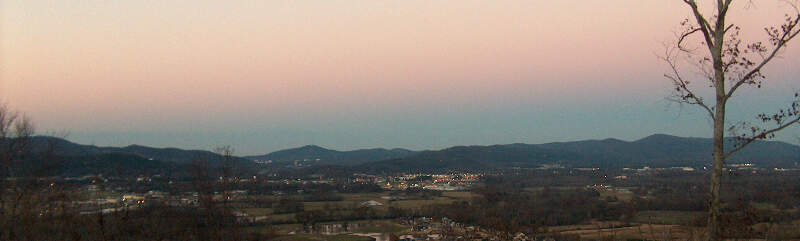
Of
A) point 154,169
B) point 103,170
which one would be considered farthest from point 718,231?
point 154,169

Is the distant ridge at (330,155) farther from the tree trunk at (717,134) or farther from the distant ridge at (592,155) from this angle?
the tree trunk at (717,134)

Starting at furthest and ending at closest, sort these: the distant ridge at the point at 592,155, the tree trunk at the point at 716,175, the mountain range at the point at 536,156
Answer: the distant ridge at the point at 592,155, the mountain range at the point at 536,156, the tree trunk at the point at 716,175

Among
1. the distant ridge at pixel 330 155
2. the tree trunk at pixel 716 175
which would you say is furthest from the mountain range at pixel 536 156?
the tree trunk at pixel 716 175

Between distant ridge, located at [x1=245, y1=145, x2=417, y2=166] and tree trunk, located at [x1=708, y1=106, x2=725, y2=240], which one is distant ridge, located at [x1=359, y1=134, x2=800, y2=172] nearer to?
distant ridge, located at [x1=245, y1=145, x2=417, y2=166]

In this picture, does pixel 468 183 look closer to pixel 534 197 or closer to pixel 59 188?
pixel 534 197

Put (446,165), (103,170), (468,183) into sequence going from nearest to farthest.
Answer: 1. (103,170)
2. (468,183)
3. (446,165)

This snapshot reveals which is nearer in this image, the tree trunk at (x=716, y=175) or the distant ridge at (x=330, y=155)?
the tree trunk at (x=716, y=175)

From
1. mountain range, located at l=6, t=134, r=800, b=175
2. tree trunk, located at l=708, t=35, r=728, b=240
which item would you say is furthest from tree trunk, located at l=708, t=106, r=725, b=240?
mountain range, located at l=6, t=134, r=800, b=175

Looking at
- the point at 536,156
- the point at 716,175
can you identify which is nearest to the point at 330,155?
the point at 536,156

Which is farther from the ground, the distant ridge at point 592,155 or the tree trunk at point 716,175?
the distant ridge at point 592,155

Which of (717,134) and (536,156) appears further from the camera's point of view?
(536,156)

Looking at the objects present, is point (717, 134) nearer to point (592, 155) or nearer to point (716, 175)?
point (716, 175)
